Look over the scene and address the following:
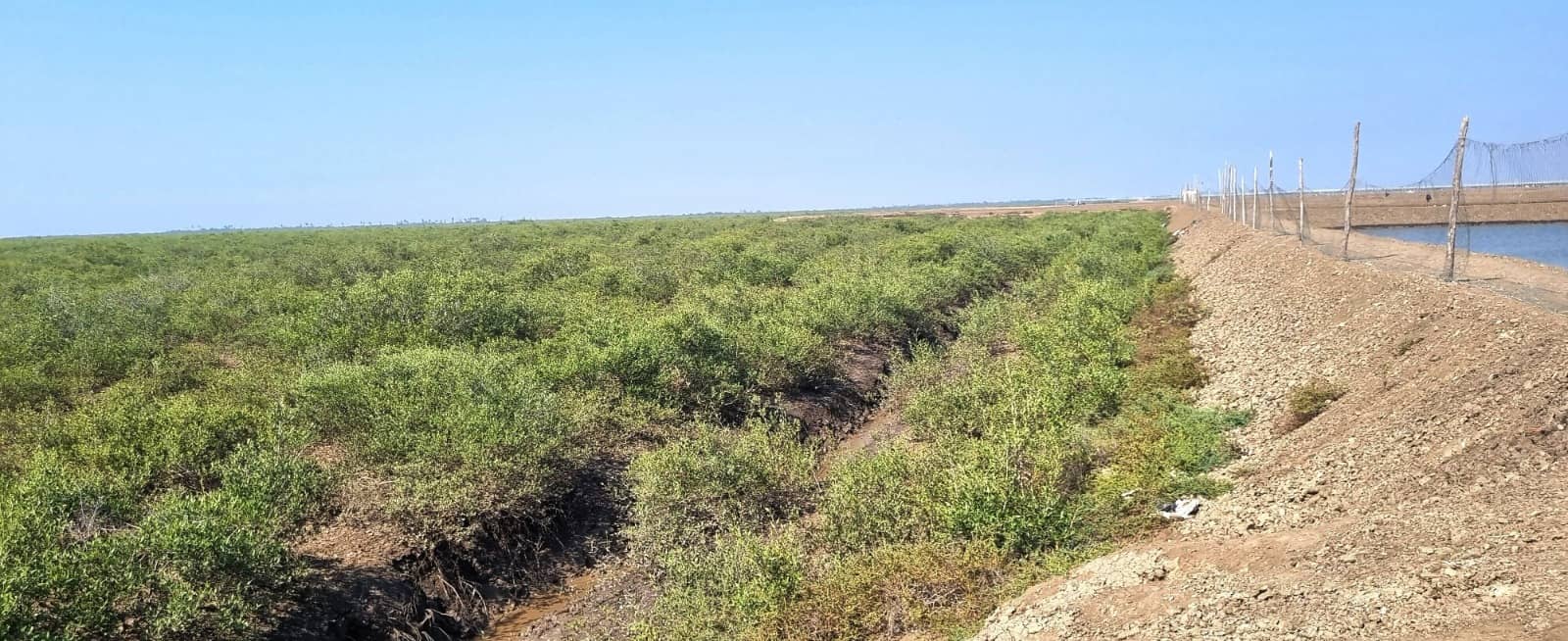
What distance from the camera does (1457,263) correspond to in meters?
22.6

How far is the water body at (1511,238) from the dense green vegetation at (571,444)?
19393 millimetres

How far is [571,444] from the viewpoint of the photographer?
16.2m

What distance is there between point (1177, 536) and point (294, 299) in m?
27.4

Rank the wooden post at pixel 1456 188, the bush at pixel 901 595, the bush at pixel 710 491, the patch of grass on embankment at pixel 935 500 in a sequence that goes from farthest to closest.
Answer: the wooden post at pixel 1456 188
the bush at pixel 710 491
the patch of grass on embankment at pixel 935 500
the bush at pixel 901 595

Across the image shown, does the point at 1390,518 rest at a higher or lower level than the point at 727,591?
higher

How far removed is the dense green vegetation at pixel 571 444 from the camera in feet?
31.7

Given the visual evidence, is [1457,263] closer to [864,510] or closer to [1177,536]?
[1177,536]

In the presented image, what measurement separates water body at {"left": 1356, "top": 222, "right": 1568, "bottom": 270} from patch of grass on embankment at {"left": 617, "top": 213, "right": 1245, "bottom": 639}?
2182cm

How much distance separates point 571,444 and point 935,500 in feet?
25.6

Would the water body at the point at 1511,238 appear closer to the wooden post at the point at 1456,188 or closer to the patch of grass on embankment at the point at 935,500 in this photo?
the wooden post at the point at 1456,188

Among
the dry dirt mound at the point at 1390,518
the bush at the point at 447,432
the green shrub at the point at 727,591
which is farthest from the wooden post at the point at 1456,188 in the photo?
the bush at the point at 447,432

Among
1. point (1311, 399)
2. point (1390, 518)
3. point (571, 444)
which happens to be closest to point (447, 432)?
point (571, 444)

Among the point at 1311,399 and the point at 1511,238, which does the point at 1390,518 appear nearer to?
the point at 1311,399

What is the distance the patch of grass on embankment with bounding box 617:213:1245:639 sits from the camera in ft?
31.4
